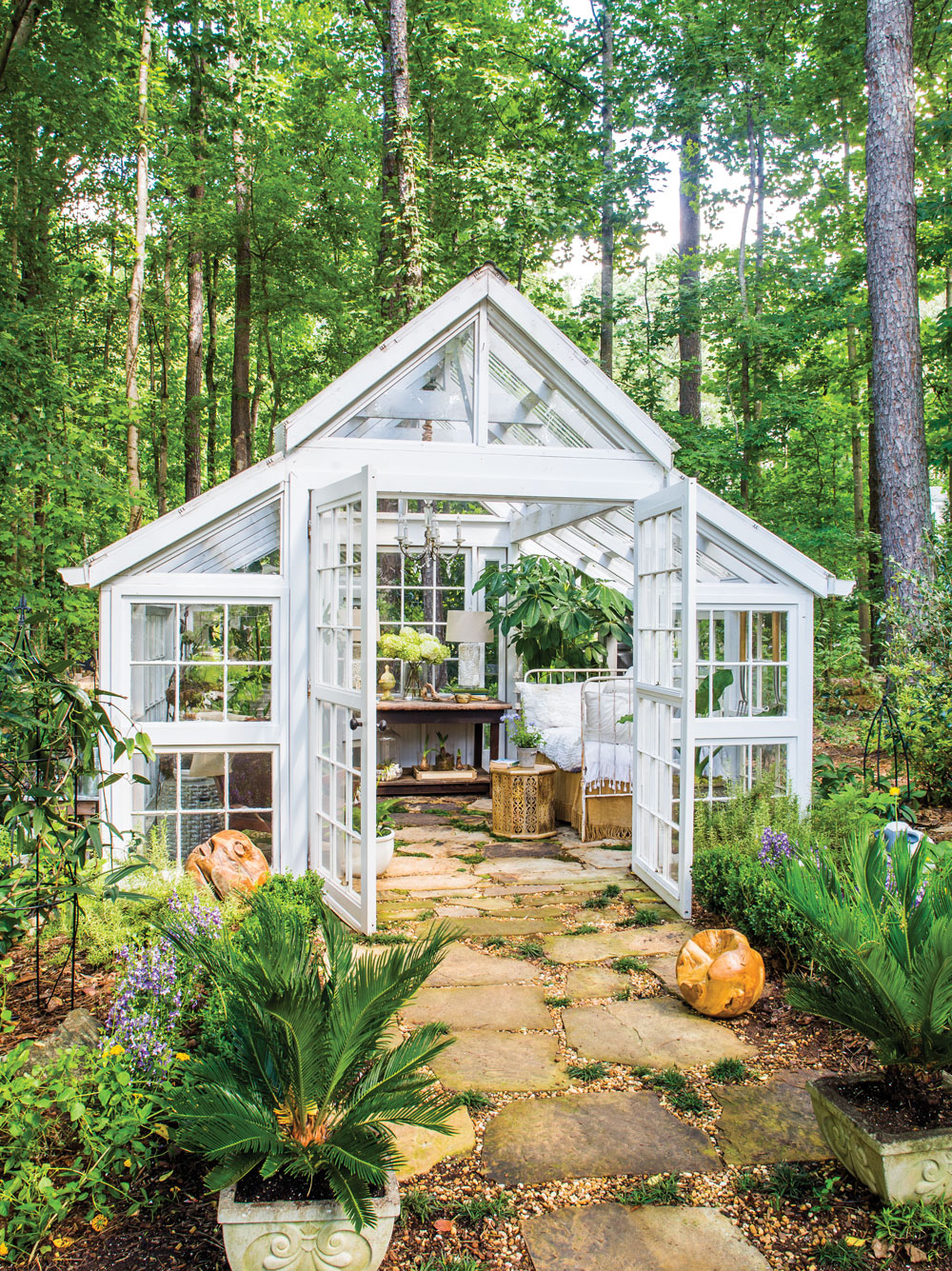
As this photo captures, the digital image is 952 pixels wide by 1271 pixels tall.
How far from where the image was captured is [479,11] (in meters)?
12.2

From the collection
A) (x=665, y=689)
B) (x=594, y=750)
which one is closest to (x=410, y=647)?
(x=594, y=750)

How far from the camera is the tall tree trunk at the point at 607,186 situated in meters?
11.2

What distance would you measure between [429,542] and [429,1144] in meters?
6.20

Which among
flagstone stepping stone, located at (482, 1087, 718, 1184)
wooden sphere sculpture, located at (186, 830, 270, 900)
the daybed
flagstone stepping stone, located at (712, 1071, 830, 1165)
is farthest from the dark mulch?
the daybed

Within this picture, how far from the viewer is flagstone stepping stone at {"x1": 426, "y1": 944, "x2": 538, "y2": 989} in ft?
12.9

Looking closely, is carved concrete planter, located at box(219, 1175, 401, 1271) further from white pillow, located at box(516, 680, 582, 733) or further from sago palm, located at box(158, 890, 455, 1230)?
white pillow, located at box(516, 680, 582, 733)

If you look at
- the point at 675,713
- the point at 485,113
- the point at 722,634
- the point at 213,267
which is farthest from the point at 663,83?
the point at 675,713

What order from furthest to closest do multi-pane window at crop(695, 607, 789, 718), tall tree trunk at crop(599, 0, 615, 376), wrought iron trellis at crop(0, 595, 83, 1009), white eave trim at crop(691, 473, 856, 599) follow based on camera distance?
tall tree trunk at crop(599, 0, 615, 376), multi-pane window at crop(695, 607, 789, 718), white eave trim at crop(691, 473, 856, 599), wrought iron trellis at crop(0, 595, 83, 1009)

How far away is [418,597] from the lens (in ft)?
30.3

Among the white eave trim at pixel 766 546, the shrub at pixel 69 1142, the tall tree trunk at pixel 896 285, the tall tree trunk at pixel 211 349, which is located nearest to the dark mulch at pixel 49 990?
the shrub at pixel 69 1142

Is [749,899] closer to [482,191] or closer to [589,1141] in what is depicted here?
[589,1141]

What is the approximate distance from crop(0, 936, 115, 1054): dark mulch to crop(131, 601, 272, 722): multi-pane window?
1667mm

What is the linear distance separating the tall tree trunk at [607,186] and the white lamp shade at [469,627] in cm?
446

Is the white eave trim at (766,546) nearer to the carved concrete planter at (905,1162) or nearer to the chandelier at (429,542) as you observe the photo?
the chandelier at (429,542)
